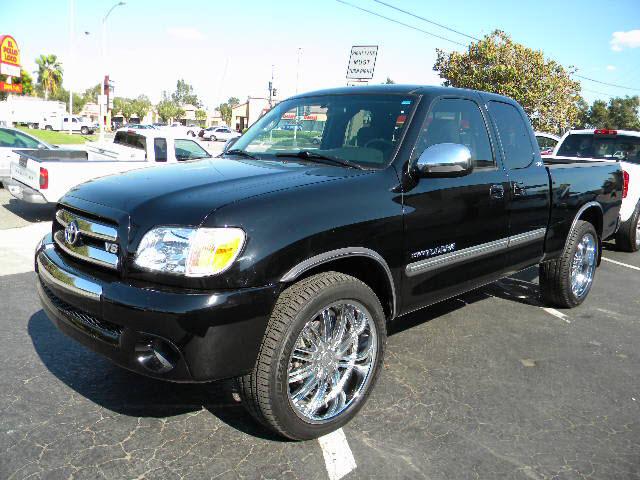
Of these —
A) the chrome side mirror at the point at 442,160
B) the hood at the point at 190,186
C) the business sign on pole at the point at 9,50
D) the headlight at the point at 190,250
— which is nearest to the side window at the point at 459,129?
the chrome side mirror at the point at 442,160

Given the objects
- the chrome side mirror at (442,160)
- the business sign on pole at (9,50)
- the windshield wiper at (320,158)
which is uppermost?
the business sign on pole at (9,50)

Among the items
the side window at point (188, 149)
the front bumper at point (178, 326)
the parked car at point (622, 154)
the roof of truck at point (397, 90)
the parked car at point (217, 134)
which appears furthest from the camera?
the parked car at point (217, 134)

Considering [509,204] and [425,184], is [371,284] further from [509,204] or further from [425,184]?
[509,204]

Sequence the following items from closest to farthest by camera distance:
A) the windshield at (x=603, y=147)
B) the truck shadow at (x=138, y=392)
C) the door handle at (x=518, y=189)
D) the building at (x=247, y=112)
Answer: the truck shadow at (x=138, y=392) < the door handle at (x=518, y=189) < the windshield at (x=603, y=147) < the building at (x=247, y=112)

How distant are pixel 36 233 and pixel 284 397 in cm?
652

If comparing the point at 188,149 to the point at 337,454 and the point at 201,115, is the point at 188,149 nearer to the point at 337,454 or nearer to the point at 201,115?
the point at 337,454

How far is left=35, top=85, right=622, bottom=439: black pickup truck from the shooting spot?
7.93 ft

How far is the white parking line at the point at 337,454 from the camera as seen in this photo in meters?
2.62

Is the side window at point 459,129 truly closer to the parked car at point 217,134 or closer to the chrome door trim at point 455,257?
the chrome door trim at point 455,257

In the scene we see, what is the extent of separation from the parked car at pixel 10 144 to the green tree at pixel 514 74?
21324mm

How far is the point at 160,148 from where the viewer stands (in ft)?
32.9

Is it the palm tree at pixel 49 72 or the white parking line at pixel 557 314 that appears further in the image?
the palm tree at pixel 49 72

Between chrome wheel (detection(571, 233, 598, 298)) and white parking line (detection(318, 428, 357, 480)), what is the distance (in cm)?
347

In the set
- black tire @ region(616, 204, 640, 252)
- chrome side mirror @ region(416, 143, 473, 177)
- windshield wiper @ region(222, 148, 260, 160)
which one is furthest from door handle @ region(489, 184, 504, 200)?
black tire @ region(616, 204, 640, 252)
